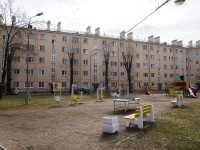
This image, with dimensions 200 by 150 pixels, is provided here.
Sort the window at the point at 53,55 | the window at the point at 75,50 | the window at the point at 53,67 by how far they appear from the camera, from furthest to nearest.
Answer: the window at the point at 75,50
the window at the point at 53,55
the window at the point at 53,67

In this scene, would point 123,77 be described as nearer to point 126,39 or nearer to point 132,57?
point 132,57

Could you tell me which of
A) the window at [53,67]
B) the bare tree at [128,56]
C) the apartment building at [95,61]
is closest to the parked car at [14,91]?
the apartment building at [95,61]

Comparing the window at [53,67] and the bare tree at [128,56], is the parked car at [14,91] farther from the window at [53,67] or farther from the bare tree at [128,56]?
the bare tree at [128,56]

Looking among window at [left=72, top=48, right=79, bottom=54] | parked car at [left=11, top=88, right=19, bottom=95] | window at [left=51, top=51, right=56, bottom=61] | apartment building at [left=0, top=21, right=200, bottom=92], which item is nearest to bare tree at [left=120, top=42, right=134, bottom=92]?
apartment building at [left=0, top=21, right=200, bottom=92]

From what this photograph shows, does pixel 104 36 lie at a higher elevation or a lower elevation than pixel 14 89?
higher

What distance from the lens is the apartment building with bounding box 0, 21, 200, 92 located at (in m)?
49.7

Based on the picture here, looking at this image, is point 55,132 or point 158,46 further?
point 158,46

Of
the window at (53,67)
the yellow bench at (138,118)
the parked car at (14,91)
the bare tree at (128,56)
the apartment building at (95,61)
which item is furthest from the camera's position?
the bare tree at (128,56)

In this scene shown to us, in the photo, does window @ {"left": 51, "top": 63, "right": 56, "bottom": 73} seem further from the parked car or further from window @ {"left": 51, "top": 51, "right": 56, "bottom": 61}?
the parked car

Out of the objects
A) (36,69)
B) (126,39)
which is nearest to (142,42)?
(126,39)

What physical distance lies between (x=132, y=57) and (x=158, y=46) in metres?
14.5

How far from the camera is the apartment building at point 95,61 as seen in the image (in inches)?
1955

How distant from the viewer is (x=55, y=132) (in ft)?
28.3

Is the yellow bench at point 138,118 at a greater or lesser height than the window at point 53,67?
lesser
